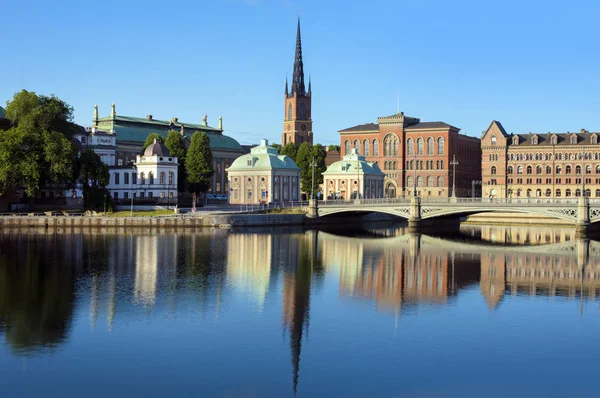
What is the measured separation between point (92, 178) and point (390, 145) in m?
85.8

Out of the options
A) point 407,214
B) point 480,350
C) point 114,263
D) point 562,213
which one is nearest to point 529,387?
point 480,350

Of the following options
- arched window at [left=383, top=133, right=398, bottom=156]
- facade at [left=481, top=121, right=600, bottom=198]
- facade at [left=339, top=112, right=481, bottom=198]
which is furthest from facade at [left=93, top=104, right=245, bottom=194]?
facade at [left=481, top=121, right=600, bottom=198]

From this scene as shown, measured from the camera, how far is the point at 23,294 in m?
47.2

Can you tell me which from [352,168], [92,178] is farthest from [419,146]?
[92,178]

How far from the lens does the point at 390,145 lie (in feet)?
570

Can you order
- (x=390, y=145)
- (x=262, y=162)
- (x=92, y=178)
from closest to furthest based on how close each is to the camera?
(x=92, y=178)
(x=262, y=162)
(x=390, y=145)

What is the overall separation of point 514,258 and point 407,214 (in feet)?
117

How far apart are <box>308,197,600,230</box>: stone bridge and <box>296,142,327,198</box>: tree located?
34.0 meters

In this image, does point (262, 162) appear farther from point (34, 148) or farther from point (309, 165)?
point (34, 148)

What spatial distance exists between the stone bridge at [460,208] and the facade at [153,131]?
164ft

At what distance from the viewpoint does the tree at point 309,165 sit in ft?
502

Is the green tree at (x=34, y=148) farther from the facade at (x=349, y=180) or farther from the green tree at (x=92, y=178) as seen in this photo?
the facade at (x=349, y=180)

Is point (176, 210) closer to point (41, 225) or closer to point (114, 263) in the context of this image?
point (41, 225)

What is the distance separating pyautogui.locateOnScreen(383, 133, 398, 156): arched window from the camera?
566 feet
